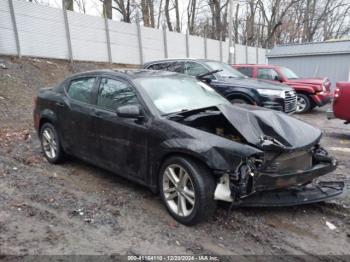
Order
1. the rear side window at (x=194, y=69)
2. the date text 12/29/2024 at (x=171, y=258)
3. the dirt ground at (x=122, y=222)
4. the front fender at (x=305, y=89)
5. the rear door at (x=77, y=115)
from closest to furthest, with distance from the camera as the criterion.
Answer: the date text 12/29/2024 at (x=171, y=258) → the dirt ground at (x=122, y=222) → the rear door at (x=77, y=115) → the rear side window at (x=194, y=69) → the front fender at (x=305, y=89)

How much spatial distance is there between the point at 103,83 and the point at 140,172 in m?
1.48

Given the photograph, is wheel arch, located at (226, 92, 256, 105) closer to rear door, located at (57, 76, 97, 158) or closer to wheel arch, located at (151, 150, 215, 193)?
rear door, located at (57, 76, 97, 158)

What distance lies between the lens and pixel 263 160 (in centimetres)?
368

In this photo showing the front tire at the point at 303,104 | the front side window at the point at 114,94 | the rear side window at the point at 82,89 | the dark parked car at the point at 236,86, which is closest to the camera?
the front side window at the point at 114,94

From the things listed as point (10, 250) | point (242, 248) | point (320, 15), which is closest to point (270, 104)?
point (242, 248)

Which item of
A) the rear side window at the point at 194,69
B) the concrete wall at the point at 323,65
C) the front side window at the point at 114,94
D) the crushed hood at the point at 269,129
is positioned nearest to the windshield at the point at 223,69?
the rear side window at the point at 194,69

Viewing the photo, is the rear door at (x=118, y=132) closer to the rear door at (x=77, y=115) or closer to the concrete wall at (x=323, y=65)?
the rear door at (x=77, y=115)

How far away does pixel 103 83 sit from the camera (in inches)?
199

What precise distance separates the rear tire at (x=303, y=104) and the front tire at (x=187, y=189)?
10.3 metres

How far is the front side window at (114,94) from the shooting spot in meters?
4.60

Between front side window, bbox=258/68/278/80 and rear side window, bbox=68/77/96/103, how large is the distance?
9371 mm

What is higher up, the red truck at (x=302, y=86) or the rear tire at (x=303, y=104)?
the red truck at (x=302, y=86)

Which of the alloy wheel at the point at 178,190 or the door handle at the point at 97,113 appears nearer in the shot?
the alloy wheel at the point at 178,190

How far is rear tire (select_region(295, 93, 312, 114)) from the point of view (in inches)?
513
